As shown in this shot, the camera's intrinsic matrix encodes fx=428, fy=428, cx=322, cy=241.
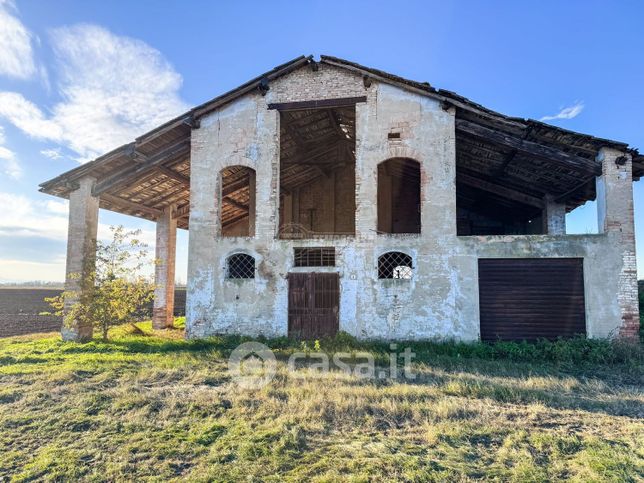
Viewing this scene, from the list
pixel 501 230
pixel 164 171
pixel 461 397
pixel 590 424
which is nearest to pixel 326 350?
pixel 461 397

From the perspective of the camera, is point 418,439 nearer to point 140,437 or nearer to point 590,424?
point 590,424

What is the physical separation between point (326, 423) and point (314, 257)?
268 inches

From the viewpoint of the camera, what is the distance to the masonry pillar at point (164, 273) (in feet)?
59.0

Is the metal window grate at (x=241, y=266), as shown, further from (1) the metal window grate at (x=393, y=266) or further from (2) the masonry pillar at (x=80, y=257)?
(2) the masonry pillar at (x=80, y=257)

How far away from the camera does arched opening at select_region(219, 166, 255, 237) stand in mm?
13519

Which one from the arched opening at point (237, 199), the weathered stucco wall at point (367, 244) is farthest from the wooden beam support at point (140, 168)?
the arched opening at point (237, 199)

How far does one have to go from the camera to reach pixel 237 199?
18.5 metres

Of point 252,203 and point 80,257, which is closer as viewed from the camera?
point 80,257

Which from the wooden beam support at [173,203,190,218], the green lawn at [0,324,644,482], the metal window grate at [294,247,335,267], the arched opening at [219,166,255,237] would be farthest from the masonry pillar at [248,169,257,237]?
the wooden beam support at [173,203,190,218]

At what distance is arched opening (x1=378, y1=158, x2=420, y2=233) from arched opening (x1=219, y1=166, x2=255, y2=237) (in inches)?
221

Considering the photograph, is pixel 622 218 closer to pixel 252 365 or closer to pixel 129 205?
pixel 252 365
